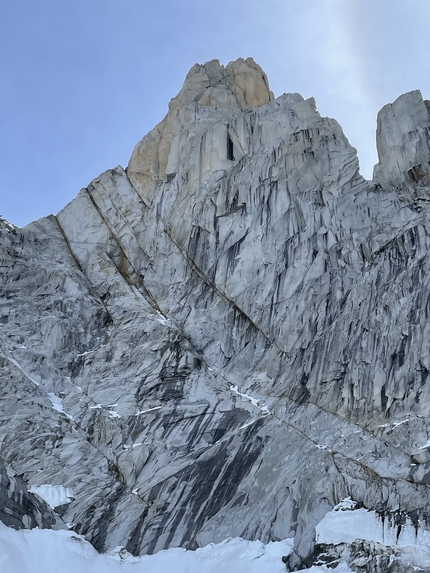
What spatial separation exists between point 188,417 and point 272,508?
7.92m

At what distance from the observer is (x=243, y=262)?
4803 centimetres

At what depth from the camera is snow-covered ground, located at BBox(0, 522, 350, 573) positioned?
110 feet

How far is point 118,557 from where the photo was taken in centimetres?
3631

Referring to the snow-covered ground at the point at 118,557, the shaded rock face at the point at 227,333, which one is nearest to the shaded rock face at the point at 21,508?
the snow-covered ground at the point at 118,557

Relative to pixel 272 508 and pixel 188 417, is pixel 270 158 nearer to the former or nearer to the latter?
pixel 188 417

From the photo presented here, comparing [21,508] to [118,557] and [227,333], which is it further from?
[227,333]

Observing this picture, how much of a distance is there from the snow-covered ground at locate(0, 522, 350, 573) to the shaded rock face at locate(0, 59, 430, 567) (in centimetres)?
85

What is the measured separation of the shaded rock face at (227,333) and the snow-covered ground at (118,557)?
0.85 meters

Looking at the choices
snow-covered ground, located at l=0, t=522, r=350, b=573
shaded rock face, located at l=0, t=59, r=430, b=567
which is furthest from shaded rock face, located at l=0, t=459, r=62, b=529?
shaded rock face, located at l=0, t=59, r=430, b=567

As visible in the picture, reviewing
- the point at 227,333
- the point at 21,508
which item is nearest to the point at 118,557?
the point at 21,508

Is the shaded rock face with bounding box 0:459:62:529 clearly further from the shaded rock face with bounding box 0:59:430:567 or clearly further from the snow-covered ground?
the shaded rock face with bounding box 0:59:430:567

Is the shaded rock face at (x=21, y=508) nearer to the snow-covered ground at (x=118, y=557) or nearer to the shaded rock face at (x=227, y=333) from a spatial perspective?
the snow-covered ground at (x=118, y=557)

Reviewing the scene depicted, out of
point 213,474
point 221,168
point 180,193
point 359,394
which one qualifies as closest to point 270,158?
point 221,168

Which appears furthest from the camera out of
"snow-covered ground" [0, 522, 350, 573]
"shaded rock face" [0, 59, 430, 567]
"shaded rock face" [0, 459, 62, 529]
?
"shaded rock face" [0, 59, 430, 567]
